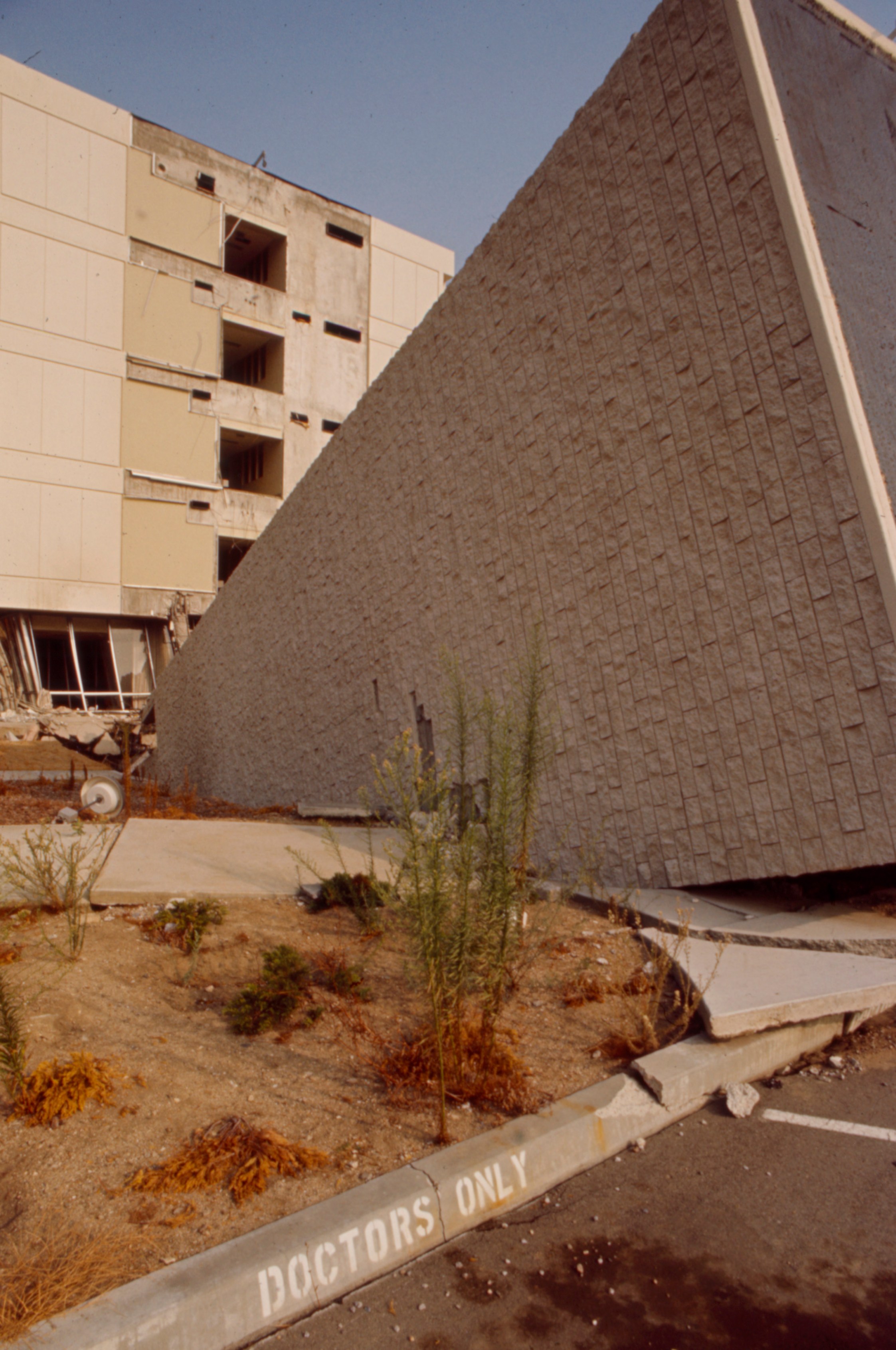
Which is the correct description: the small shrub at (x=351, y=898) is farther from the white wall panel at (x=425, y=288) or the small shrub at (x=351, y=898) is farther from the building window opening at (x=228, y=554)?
the white wall panel at (x=425, y=288)

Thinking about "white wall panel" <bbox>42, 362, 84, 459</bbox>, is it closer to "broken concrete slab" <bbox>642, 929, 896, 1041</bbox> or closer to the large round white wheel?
the large round white wheel

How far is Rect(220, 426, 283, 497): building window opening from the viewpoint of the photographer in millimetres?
28906

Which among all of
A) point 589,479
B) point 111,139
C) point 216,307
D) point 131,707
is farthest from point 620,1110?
point 111,139

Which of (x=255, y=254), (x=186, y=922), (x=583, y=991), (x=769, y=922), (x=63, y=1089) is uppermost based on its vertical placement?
(x=255, y=254)

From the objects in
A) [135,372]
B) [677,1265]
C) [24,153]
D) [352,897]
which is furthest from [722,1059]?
[24,153]

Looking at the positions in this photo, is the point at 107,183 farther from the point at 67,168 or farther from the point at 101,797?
the point at 101,797

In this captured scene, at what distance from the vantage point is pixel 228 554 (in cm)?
3006

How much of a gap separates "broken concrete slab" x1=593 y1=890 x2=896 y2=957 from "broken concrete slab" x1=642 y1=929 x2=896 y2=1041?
2.7 inches

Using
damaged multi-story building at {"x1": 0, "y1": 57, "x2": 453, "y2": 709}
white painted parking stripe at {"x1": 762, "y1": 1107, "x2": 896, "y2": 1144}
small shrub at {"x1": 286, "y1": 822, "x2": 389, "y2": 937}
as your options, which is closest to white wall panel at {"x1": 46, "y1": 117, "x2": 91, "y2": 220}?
damaged multi-story building at {"x1": 0, "y1": 57, "x2": 453, "y2": 709}

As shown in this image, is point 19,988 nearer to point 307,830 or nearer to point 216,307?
point 307,830

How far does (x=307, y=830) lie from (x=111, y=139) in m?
26.6

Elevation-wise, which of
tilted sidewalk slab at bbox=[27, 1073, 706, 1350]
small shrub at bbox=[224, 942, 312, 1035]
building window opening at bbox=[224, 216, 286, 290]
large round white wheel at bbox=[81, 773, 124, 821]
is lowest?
tilted sidewalk slab at bbox=[27, 1073, 706, 1350]

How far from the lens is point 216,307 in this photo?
27266 mm

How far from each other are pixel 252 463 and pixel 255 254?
7866 mm
